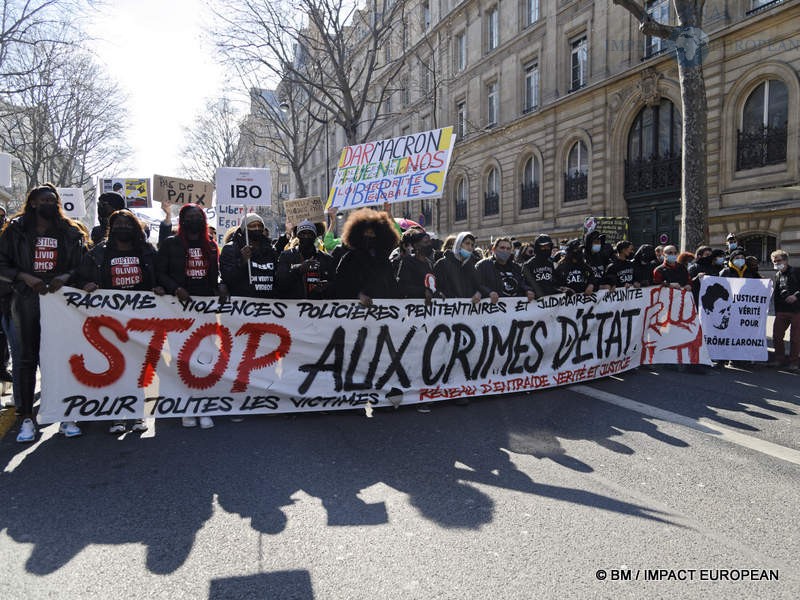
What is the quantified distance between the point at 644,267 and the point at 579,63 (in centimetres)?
1715

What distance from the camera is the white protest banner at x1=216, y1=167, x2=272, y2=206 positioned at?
880 centimetres

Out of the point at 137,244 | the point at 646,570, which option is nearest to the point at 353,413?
the point at 137,244

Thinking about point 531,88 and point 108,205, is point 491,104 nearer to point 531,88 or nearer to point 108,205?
point 531,88

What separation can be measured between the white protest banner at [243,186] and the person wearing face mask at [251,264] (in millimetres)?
3460

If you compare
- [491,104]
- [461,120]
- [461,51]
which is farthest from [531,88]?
[461,51]

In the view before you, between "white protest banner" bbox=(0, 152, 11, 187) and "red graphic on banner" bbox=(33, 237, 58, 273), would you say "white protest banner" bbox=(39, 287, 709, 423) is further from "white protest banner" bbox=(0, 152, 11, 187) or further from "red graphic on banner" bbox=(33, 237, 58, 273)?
"white protest banner" bbox=(0, 152, 11, 187)

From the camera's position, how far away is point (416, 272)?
5977 mm

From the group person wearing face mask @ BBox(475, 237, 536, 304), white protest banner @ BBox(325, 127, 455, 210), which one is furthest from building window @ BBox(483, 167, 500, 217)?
person wearing face mask @ BBox(475, 237, 536, 304)

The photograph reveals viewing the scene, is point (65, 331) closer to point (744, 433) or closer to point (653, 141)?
point (744, 433)

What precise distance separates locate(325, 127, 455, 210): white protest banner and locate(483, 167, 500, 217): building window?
57.3 feet

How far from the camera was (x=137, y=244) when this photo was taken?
16.5ft

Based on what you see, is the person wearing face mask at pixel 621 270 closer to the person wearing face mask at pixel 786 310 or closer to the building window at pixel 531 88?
the person wearing face mask at pixel 786 310

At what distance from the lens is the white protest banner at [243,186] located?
8.80m

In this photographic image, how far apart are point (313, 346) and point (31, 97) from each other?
23492 millimetres
